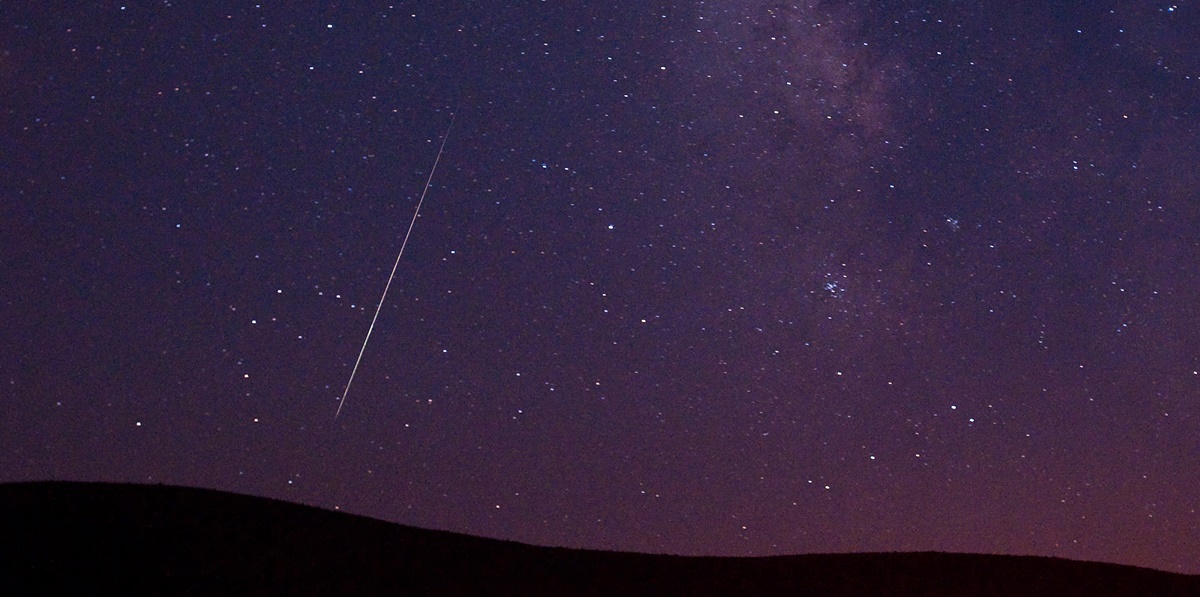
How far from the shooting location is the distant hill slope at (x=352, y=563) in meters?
9.83

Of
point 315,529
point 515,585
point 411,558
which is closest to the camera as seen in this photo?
point 515,585

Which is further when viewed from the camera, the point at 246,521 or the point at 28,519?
the point at 246,521

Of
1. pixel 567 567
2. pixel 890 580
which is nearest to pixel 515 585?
pixel 567 567

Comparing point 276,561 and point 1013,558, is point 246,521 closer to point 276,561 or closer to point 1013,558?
point 276,561

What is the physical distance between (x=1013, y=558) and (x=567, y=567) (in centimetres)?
593

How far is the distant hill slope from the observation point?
983 cm

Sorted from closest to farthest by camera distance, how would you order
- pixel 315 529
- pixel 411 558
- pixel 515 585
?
pixel 515 585 → pixel 411 558 → pixel 315 529

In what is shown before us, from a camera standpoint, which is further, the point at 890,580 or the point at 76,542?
the point at 890,580

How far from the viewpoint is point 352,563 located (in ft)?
35.8

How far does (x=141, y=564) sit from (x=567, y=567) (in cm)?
459

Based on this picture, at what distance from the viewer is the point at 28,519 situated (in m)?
10.8

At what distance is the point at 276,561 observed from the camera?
10711mm

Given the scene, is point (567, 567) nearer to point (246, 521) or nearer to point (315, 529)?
point (315, 529)

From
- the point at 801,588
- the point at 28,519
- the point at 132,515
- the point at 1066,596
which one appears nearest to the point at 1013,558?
the point at 1066,596
